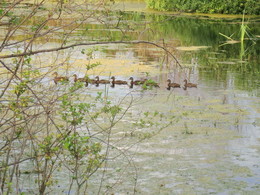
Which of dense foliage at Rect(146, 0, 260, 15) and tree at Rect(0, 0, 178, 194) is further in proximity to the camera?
dense foliage at Rect(146, 0, 260, 15)

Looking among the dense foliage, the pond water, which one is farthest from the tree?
the dense foliage

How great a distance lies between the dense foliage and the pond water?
35.2ft

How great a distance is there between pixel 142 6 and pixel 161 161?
23.8 meters

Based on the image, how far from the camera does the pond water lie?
5.76 m

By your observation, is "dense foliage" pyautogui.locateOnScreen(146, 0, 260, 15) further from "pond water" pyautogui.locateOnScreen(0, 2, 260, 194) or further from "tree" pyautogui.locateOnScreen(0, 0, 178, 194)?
"tree" pyautogui.locateOnScreen(0, 0, 178, 194)

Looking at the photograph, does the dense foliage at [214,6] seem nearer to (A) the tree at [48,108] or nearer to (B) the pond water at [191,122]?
(B) the pond water at [191,122]

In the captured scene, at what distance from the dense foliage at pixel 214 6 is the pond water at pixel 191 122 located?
1073 cm

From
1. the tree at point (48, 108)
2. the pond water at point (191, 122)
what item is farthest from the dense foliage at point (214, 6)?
the tree at point (48, 108)

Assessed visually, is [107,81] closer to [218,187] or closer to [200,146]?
[200,146]

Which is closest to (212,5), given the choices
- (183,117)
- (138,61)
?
(138,61)

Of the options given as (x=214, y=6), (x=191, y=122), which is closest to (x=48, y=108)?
(x=191, y=122)

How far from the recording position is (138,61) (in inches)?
504

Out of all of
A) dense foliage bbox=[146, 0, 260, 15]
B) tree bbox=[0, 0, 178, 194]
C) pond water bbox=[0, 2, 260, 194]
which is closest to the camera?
tree bbox=[0, 0, 178, 194]

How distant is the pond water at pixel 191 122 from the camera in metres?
5.76
